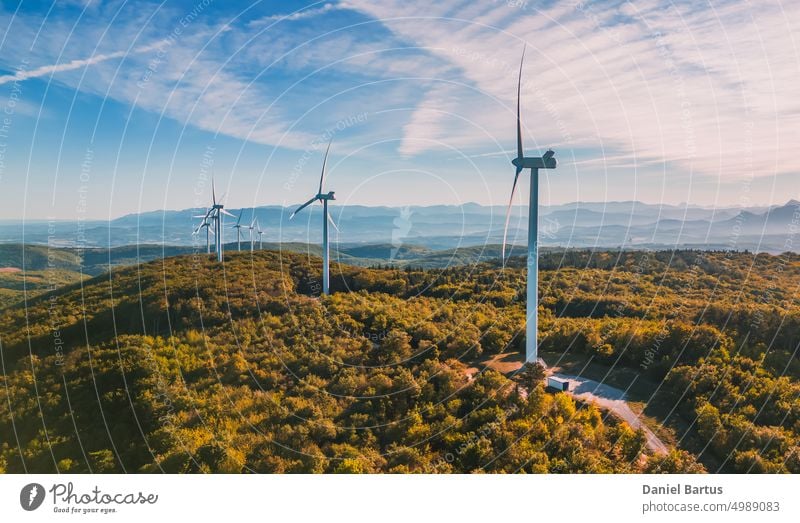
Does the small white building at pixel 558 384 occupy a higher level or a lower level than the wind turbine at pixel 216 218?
lower

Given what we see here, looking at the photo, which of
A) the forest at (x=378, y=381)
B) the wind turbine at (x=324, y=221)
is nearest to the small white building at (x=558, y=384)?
the forest at (x=378, y=381)

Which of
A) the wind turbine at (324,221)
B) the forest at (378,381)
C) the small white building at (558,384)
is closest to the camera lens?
the forest at (378,381)

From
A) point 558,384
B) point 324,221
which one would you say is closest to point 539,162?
point 558,384

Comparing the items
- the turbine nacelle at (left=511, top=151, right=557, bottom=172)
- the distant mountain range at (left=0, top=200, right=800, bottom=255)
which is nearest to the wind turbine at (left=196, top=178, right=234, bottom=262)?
the distant mountain range at (left=0, top=200, right=800, bottom=255)

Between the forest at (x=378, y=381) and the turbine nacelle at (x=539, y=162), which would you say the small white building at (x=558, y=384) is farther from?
the turbine nacelle at (x=539, y=162)

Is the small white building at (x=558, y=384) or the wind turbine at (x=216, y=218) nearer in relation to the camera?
the small white building at (x=558, y=384)

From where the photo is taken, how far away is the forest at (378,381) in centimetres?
1477

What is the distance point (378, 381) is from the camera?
732 inches

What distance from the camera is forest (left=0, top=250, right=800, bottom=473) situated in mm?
14766

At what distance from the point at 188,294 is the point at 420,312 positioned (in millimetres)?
16283

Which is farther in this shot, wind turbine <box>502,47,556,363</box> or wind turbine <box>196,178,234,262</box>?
wind turbine <box>196,178,234,262</box>

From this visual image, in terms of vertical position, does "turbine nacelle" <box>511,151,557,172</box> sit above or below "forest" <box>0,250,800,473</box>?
above

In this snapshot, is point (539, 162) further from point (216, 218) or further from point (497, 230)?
point (216, 218)

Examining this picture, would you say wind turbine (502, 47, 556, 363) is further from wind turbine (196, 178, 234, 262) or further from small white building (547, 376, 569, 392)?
wind turbine (196, 178, 234, 262)
